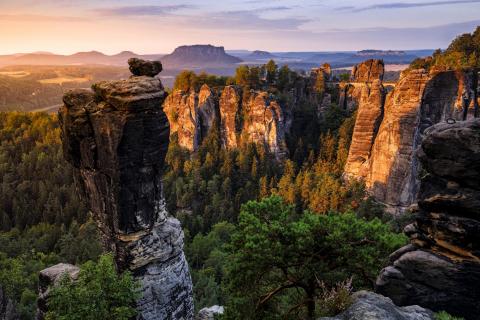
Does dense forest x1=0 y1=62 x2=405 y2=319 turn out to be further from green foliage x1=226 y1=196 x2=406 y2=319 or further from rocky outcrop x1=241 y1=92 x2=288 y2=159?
green foliage x1=226 y1=196 x2=406 y2=319

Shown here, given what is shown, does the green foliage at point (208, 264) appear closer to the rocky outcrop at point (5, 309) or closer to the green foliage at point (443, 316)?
the rocky outcrop at point (5, 309)

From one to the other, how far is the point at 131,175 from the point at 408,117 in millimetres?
43574

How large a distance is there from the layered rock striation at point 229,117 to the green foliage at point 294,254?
6054 cm

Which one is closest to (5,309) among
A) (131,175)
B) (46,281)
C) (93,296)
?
(46,281)

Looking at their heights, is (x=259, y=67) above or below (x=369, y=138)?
above

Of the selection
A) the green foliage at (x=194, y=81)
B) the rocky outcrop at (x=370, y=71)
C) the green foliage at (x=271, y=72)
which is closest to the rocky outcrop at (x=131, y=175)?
the green foliage at (x=194, y=81)

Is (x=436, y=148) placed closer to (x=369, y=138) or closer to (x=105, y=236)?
(x=105, y=236)

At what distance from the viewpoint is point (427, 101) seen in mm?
50188

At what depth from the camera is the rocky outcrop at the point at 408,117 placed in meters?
48.9

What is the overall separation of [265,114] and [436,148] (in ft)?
205

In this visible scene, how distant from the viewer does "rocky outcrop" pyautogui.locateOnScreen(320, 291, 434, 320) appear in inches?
419

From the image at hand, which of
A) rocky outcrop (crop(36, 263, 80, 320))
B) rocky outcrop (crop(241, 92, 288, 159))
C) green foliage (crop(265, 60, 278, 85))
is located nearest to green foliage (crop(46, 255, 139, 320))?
rocky outcrop (crop(36, 263, 80, 320))

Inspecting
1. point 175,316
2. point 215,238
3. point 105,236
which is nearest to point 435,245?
point 175,316

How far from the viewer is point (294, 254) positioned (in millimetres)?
15203
